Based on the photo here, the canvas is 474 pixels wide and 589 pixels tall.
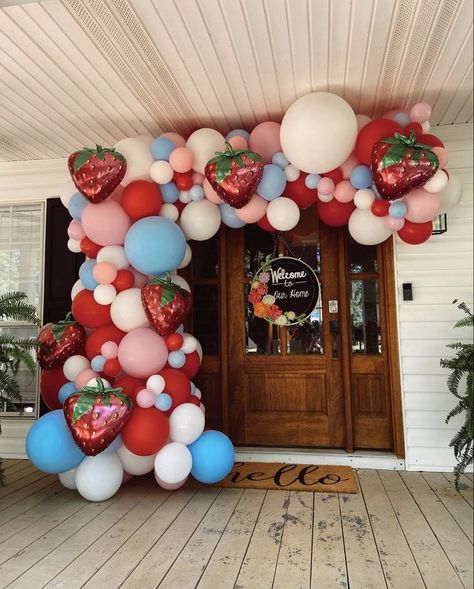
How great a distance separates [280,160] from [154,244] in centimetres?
91

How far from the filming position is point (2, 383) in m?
2.73

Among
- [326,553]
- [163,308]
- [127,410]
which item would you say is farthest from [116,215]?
[326,553]

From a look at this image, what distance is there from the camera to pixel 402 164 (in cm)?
234

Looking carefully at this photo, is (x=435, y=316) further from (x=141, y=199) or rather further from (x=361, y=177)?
(x=141, y=199)

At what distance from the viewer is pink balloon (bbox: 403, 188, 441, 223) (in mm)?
2514

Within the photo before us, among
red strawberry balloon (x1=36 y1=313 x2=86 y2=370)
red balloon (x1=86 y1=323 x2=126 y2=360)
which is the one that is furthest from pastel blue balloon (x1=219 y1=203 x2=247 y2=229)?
red strawberry balloon (x1=36 y1=313 x2=86 y2=370)

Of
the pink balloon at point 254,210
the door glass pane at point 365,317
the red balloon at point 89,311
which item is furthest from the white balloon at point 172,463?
the door glass pane at point 365,317

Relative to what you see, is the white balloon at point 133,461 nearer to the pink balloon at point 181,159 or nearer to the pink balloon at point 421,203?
the pink balloon at point 181,159

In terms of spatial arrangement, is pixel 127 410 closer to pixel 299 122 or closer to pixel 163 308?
pixel 163 308

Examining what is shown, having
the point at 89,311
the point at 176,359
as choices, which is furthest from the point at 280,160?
the point at 89,311

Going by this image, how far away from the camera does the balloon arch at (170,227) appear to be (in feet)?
7.99

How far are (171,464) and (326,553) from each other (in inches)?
36.0

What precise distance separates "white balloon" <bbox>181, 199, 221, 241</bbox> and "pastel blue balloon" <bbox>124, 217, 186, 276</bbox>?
129 millimetres

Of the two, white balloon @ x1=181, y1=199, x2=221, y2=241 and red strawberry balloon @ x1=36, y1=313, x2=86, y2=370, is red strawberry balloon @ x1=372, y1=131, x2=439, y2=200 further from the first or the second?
red strawberry balloon @ x1=36, y1=313, x2=86, y2=370
